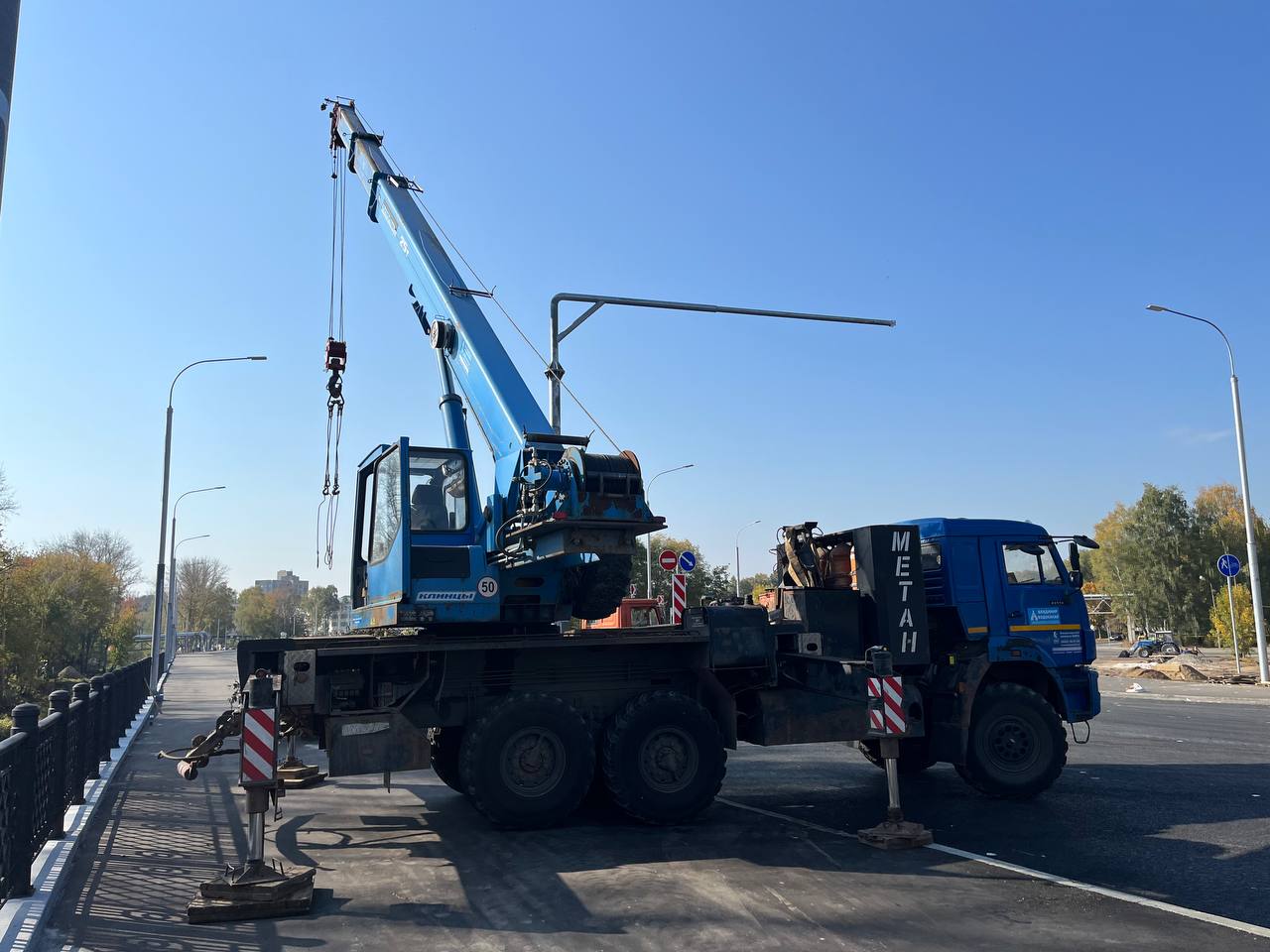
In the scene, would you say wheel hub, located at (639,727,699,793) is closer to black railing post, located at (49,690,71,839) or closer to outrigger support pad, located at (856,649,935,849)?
outrigger support pad, located at (856,649,935,849)

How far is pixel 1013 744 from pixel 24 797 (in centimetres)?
972

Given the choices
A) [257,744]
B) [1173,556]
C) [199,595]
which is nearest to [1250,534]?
[257,744]

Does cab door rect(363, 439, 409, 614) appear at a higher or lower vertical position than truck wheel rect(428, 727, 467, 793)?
higher

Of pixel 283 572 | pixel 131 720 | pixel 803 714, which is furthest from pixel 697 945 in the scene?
pixel 283 572

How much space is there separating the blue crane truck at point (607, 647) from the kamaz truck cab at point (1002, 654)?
3 centimetres

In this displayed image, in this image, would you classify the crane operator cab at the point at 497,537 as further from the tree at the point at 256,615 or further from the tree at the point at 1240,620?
the tree at the point at 256,615

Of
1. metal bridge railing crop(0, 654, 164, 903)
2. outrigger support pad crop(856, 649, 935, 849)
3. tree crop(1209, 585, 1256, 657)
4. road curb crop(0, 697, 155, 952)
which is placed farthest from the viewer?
tree crop(1209, 585, 1256, 657)

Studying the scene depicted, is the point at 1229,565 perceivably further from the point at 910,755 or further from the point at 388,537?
the point at 388,537

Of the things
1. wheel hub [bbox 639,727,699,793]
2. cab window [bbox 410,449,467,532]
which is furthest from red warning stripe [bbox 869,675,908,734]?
cab window [bbox 410,449,467,532]

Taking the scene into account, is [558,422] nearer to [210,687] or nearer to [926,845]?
[926,845]

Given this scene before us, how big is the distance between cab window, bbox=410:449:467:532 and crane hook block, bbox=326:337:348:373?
4.12 metres

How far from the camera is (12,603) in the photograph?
98.6 ft

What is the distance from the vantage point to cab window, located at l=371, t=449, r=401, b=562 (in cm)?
1001

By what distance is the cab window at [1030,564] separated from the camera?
37.3 feet
